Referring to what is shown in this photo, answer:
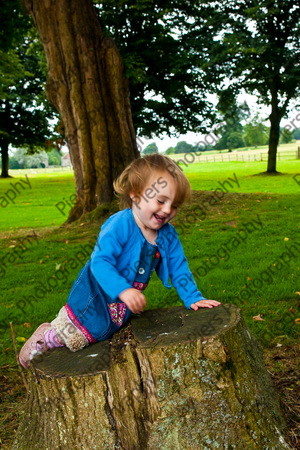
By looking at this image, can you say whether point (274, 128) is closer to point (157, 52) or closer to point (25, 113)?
point (157, 52)

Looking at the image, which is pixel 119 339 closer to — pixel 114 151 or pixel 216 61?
pixel 114 151

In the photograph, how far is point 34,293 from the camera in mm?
7086

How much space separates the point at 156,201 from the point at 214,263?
495 centimetres

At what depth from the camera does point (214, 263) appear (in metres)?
7.97

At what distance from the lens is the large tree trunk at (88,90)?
1095 centimetres

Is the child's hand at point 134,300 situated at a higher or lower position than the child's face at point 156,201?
lower

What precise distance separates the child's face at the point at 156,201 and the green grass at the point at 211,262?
2294 millimetres

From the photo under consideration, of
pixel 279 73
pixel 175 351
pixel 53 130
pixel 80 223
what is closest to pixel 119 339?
pixel 175 351

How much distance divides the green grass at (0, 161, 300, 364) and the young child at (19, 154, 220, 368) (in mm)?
1880

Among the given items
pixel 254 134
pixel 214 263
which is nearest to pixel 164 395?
pixel 214 263

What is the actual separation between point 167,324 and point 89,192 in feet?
27.4

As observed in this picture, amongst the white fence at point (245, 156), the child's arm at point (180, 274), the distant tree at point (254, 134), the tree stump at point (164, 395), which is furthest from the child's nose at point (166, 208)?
the white fence at point (245, 156)

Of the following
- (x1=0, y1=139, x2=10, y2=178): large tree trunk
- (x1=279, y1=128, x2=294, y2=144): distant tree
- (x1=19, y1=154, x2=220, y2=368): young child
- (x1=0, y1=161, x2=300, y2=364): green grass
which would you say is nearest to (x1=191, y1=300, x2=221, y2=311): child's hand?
(x1=19, y1=154, x2=220, y2=368): young child

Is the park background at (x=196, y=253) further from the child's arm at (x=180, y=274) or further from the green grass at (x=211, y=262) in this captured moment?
the child's arm at (x=180, y=274)
